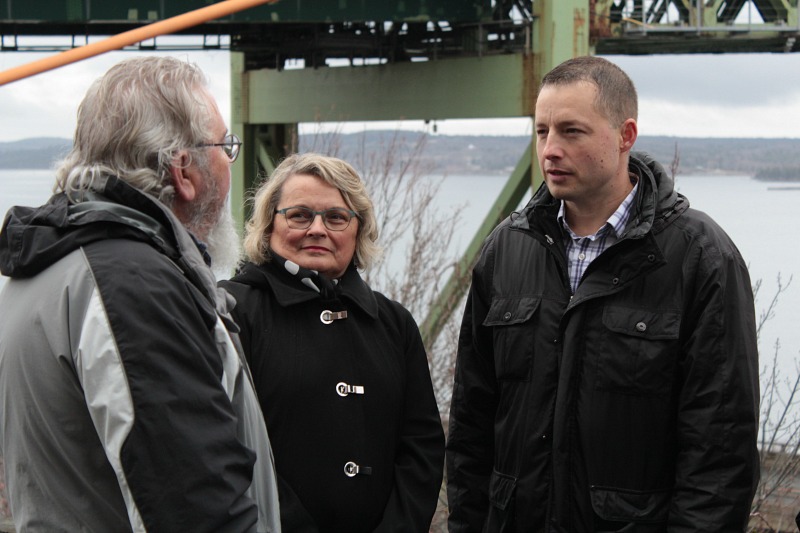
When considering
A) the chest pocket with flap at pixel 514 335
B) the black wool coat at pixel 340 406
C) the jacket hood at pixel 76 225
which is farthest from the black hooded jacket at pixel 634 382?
the jacket hood at pixel 76 225

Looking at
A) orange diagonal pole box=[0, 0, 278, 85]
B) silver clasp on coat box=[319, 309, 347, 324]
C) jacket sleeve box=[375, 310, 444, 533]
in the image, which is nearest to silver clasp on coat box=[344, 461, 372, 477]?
jacket sleeve box=[375, 310, 444, 533]

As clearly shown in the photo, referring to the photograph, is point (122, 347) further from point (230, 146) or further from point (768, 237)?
point (768, 237)

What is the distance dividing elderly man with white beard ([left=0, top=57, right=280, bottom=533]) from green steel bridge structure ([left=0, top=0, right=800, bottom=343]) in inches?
374

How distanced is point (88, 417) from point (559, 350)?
1649 millimetres

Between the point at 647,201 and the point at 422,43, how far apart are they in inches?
431

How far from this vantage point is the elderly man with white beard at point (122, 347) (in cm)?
242

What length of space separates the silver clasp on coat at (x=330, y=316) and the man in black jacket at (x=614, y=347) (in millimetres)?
511

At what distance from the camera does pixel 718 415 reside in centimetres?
335

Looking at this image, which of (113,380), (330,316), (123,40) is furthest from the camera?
(123,40)

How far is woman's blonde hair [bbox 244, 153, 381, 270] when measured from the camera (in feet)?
13.2

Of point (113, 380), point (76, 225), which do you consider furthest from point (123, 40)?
point (113, 380)

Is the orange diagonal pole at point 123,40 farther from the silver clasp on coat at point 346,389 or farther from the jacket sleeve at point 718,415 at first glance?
the jacket sleeve at point 718,415

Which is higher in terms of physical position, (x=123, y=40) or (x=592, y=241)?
(x=123, y=40)

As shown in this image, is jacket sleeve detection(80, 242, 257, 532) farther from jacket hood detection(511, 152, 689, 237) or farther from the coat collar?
jacket hood detection(511, 152, 689, 237)
